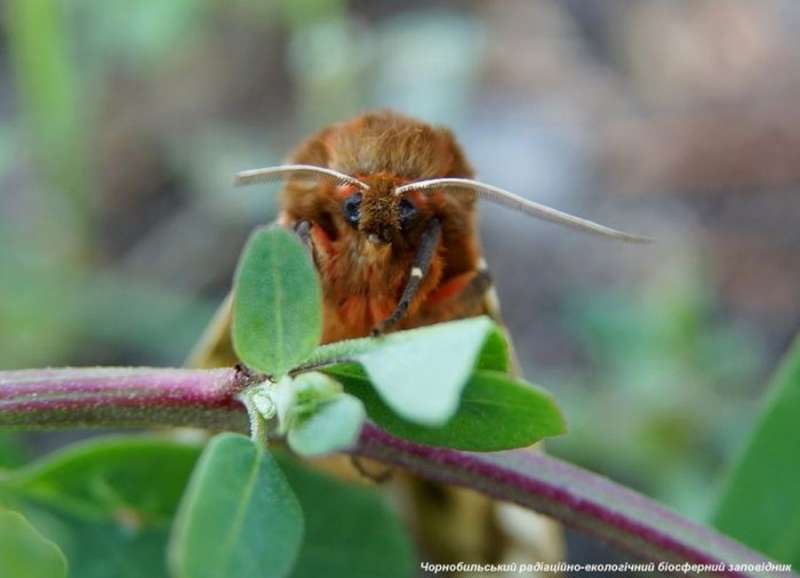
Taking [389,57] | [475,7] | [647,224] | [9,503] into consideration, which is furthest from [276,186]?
[9,503]

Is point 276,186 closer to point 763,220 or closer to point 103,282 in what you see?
point 103,282

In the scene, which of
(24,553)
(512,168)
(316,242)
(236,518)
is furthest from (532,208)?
(512,168)

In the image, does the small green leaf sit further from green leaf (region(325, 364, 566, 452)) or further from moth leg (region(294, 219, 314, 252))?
moth leg (region(294, 219, 314, 252))

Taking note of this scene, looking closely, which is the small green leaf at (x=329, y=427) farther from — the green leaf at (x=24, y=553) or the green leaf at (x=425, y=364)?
the green leaf at (x=24, y=553)

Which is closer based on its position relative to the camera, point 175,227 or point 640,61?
point 175,227

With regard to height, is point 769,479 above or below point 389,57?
below

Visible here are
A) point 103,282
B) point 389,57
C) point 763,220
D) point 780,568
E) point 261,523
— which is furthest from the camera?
point 389,57

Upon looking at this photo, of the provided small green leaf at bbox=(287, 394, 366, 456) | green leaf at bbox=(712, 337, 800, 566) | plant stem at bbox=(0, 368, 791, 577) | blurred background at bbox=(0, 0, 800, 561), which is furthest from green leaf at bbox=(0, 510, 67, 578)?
blurred background at bbox=(0, 0, 800, 561)
